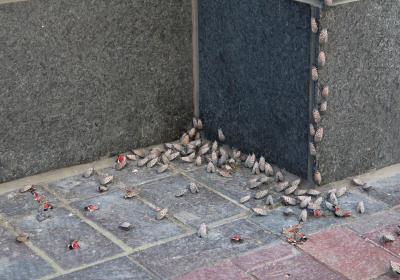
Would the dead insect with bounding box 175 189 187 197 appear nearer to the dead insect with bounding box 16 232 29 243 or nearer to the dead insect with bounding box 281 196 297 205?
the dead insect with bounding box 281 196 297 205

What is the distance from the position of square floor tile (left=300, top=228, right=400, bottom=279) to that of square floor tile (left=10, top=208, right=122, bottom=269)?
1078 mm

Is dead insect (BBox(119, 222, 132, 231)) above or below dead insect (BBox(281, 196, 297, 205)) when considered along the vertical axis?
below

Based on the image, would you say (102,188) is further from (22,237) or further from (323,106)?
(323,106)

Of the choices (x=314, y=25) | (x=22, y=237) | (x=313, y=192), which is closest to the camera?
(x=22, y=237)

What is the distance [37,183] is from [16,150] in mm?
245

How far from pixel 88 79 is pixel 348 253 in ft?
6.70

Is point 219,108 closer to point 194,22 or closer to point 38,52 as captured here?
point 194,22

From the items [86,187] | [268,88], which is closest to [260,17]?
[268,88]

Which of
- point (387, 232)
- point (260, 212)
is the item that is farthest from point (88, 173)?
point (387, 232)

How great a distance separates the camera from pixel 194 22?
648 cm

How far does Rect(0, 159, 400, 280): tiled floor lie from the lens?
505 cm

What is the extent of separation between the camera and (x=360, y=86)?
586 centimetres

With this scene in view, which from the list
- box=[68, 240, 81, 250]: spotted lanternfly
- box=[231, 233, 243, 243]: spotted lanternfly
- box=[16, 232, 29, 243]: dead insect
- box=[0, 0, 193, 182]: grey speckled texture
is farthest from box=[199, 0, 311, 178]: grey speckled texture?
box=[16, 232, 29, 243]: dead insect

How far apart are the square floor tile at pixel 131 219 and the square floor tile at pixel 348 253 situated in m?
0.77
